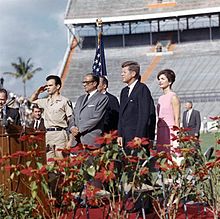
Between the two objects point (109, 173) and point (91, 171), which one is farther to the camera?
point (91, 171)

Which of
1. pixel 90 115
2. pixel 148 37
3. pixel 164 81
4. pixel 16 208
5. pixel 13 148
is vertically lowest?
pixel 16 208

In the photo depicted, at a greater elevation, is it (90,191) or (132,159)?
(132,159)

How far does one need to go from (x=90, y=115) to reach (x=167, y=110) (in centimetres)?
81

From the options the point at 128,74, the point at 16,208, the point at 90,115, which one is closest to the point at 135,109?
the point at 128,74

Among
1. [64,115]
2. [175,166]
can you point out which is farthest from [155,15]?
[175,166]

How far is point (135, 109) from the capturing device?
6.12 metres

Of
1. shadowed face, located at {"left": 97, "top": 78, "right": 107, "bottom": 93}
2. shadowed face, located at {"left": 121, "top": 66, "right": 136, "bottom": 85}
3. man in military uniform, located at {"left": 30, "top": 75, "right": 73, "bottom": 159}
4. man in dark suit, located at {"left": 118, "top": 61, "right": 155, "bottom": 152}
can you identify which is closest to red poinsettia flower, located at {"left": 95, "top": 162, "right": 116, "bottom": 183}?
man in dark suit, located at {"left": 118, "top": 61, "right": 155, "bottom": 152}

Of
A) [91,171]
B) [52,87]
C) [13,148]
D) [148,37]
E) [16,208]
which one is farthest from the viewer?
[148,37]

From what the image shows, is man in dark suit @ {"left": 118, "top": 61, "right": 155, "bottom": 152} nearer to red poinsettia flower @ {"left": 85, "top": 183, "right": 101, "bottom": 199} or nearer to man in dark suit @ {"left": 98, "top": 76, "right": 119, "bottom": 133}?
man in dark suit @ {"left": 98, "top": 76, "right": 119, "bottom": 133}

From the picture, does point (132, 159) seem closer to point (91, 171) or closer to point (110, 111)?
point (91, 171)

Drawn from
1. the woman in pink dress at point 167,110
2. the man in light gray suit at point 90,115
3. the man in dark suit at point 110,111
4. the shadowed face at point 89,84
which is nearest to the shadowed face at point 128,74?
the woman in pink dress at point 167,110

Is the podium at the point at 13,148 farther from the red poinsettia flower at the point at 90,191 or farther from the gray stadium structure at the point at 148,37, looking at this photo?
the gray stadium structure at the point at 148,37

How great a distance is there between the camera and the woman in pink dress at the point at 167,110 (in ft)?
21.3

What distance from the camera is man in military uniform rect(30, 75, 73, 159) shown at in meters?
7.08
